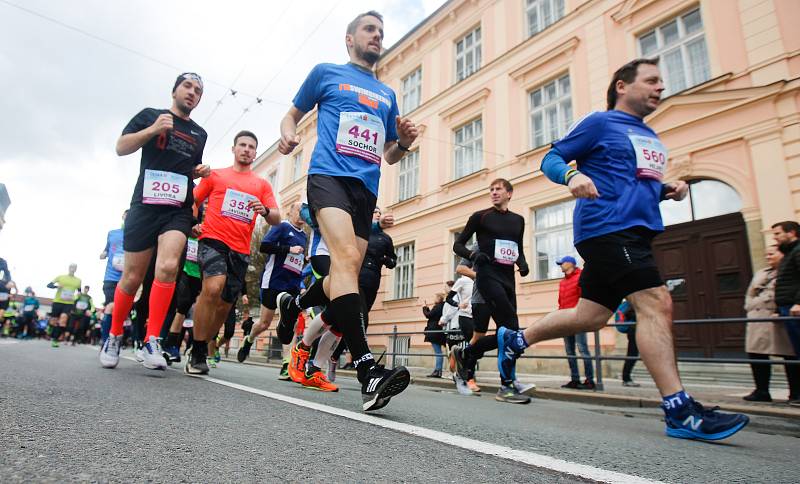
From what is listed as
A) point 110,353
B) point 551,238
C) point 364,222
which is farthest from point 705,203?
point 110,353

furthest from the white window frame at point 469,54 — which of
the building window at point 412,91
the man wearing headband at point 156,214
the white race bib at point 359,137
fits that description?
the white race bib at point 359,137

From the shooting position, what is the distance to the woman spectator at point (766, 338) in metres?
4.66

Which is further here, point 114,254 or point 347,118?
point 114,254

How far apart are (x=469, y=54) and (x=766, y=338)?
1315cm

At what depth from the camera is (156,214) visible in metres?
3.89

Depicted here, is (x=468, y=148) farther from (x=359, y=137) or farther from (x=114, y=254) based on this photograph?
(x=359, y=137)

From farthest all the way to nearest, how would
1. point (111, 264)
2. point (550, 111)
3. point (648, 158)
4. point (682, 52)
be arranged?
point (550, 111), point (682, 52), point (111, 264), point (648, 158)

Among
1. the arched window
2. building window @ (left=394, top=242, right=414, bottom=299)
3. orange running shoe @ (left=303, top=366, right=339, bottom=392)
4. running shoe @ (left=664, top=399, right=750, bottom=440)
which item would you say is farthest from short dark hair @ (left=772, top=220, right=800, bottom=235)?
building window @ (left=394, top=242, right=414, bottom=299)

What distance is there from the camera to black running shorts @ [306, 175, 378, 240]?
262 centimetres

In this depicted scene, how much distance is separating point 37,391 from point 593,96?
1181 cm

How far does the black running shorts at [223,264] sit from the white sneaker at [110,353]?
830 mm

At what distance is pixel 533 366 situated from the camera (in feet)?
35.4

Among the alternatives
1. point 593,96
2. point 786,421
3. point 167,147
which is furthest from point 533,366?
point 167,147

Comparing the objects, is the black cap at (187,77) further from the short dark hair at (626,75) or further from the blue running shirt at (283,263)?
the short dark hair at (626,75)
